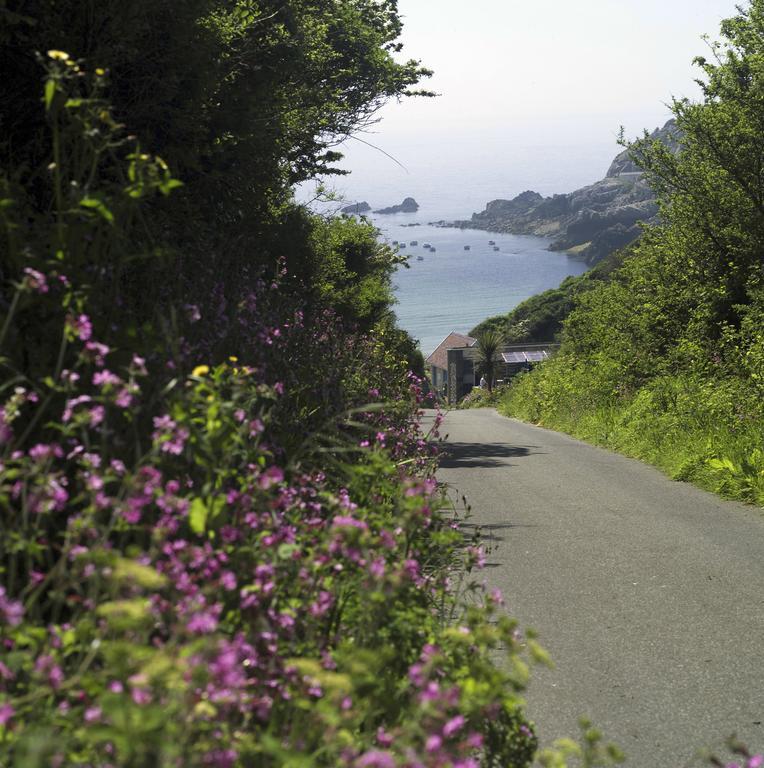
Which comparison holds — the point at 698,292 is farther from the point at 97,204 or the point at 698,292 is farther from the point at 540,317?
the point at 540,317

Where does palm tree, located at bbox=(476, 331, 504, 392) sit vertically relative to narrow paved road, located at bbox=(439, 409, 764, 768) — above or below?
below

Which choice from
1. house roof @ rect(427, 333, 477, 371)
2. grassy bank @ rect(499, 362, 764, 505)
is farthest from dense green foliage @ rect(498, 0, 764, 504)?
house roof @ rect(427, 333, 477, 371)

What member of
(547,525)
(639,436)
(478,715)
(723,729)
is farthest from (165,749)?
(639,436)

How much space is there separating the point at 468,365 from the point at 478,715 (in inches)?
4593

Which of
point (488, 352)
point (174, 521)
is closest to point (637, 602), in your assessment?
point (174, 521)

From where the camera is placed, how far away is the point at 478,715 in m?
2.60

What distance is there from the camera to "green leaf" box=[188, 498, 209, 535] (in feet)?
10.2

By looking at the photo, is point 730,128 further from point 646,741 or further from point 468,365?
point 468,365

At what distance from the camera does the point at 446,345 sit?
12862 centimetres

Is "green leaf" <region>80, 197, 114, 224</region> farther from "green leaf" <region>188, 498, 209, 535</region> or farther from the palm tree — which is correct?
the palm tree

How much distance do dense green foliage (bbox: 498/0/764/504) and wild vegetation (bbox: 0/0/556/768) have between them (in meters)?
9.90

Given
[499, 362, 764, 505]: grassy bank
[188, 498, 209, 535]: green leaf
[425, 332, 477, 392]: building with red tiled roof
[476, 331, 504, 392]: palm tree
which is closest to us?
[188, 498, 209, 535]: green leaf

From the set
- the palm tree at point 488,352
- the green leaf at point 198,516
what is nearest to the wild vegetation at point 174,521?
the green leaf at point 198,516

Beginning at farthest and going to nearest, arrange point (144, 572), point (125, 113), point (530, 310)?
1. point (530, 310)
2. point (125, 113)
3. point (144, 572)
